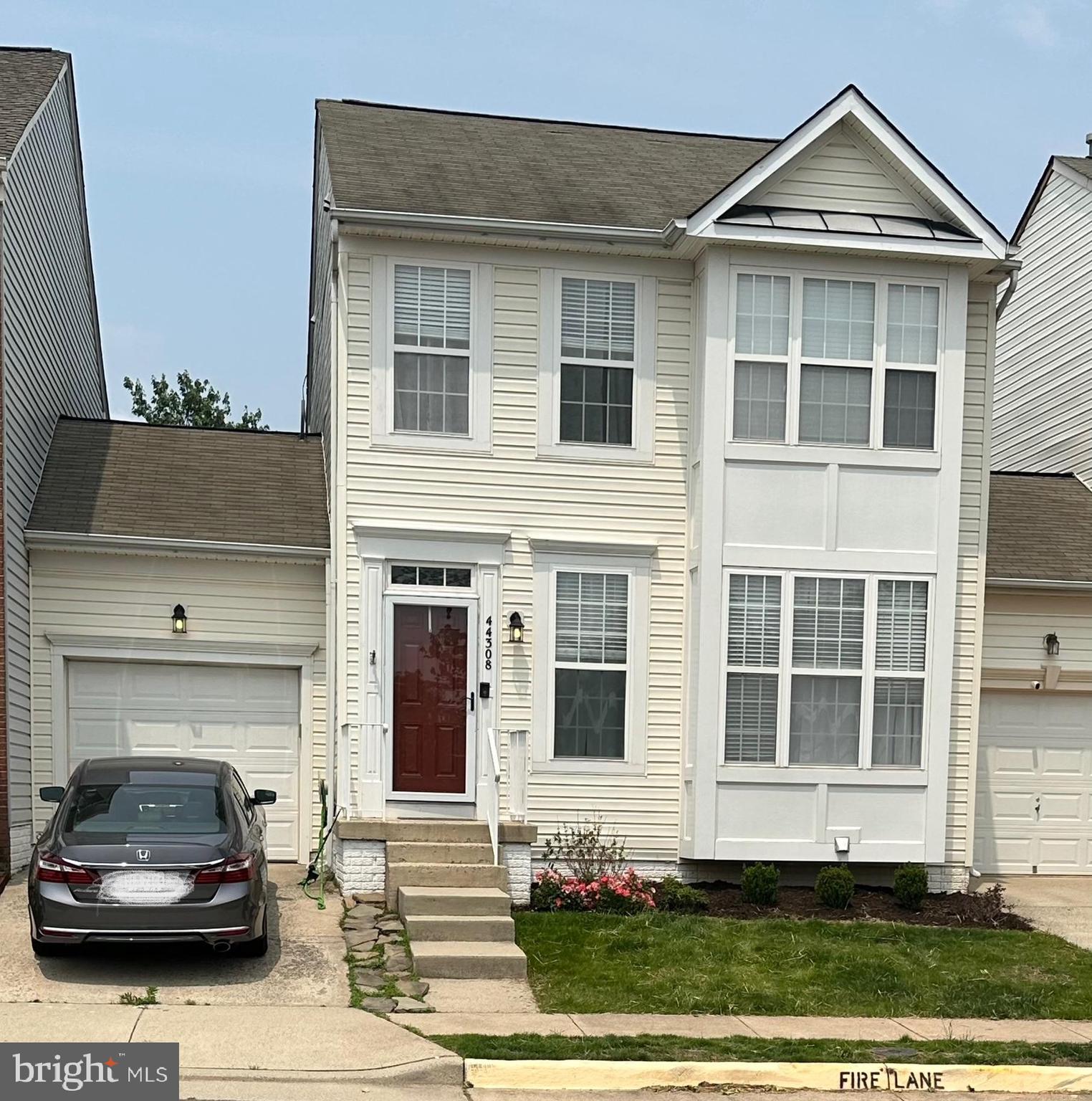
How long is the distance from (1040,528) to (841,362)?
449 cm

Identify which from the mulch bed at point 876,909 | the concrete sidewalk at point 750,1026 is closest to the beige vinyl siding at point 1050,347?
the mulch bed at point 876,909

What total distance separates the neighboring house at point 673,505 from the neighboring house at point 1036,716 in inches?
77.1

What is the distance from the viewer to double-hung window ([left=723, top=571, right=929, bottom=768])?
44.1 feet

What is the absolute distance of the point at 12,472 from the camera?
1320 cm

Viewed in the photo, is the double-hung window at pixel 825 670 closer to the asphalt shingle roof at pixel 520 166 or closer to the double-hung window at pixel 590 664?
the double-hung window at pixel 590 664

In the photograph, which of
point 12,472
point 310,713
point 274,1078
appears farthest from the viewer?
point 310,713

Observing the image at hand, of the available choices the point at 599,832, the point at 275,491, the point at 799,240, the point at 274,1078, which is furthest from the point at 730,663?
the point at 274,1078

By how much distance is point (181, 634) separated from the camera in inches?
562

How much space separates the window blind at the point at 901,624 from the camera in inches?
536

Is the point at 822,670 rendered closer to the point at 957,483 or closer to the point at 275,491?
the point at 957,483

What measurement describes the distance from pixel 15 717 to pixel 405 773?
12.2ft

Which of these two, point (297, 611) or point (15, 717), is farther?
point (297, 611)

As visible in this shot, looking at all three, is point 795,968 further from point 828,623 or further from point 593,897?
point 828,623

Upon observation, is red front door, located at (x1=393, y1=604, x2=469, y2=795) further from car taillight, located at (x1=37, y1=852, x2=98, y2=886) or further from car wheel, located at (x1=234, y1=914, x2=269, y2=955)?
car taillight, located at (x1=37, y1=852, x2=98, y2=886)
